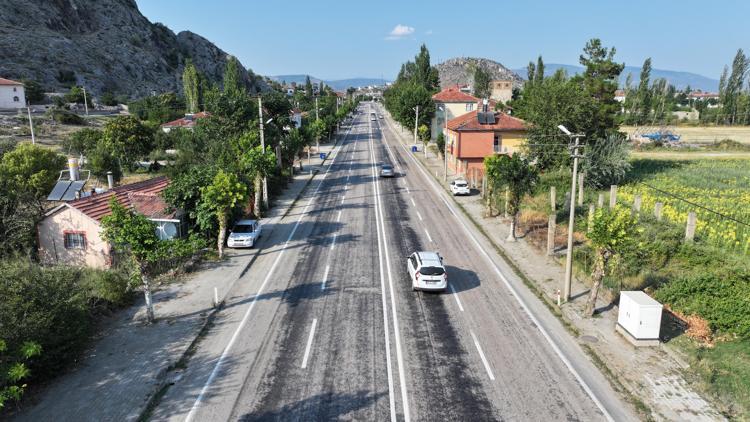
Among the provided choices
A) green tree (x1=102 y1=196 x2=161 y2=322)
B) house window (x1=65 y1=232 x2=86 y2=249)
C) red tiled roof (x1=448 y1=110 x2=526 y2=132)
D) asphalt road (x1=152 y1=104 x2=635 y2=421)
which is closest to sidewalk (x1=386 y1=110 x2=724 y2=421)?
asphalt road (x1=152 y1=104 x2=635 y2=421)

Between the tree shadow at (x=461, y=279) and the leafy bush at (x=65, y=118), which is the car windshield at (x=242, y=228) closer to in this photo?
the tree shadow at (x=461, y=279)

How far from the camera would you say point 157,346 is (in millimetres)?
17609

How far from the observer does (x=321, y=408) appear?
545 inches

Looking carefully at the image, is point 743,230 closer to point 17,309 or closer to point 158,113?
point 17,309

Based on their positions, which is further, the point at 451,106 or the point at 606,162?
the point at 451,106

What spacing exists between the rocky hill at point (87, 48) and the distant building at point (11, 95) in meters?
24.7

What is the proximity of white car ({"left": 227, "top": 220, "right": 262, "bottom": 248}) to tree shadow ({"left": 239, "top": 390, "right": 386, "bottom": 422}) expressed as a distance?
53.8ft

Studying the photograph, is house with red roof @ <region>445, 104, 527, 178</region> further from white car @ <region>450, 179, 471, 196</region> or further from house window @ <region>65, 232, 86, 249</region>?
house window @ <region>65, 232, 86, 249</region>

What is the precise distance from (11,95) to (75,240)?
8103cm

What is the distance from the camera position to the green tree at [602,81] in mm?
48688

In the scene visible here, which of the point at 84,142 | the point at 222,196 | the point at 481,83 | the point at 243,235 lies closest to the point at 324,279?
the point at 243,235

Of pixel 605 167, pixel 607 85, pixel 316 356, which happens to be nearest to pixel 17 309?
pixel 316 356

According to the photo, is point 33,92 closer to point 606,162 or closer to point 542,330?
point 606,162

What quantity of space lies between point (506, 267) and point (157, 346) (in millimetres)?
17670
